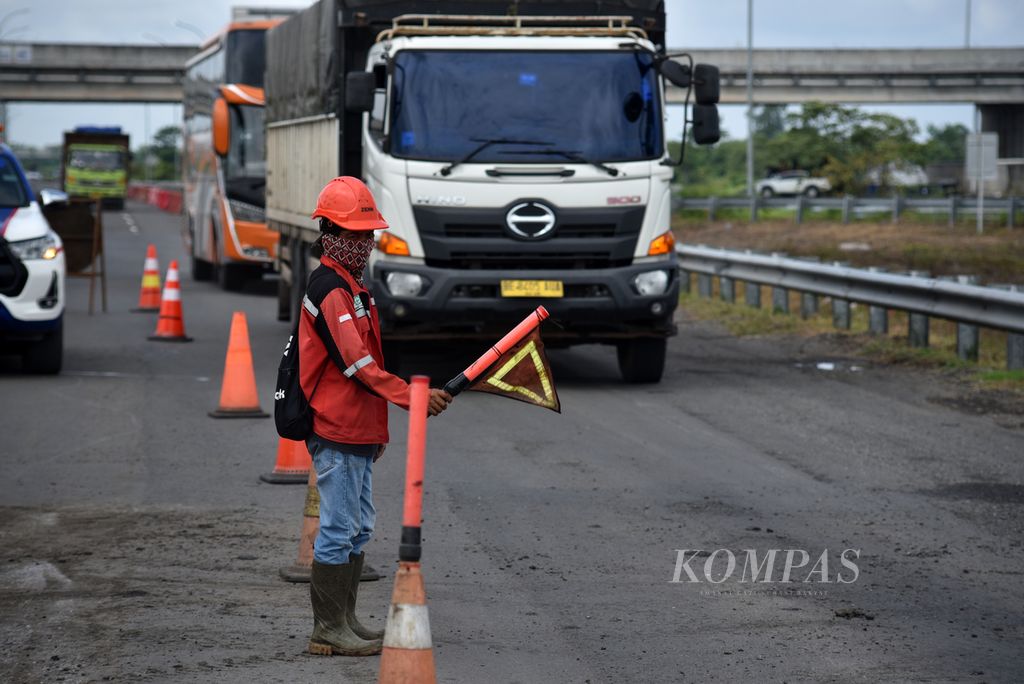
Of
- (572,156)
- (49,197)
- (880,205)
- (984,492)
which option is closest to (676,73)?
(572,156)

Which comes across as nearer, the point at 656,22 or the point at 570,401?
the point at 570,401

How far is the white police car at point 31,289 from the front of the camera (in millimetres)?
13961

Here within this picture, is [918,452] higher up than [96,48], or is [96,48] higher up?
[96,48]

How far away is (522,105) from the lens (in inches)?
531

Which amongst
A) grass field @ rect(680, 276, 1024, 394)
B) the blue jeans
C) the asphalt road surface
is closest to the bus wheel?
grass field @ rect(680, 276, 1024, 394)

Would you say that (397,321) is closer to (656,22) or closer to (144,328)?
(656,22)

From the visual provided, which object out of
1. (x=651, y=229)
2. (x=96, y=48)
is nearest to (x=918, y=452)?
(x=651, y=229)

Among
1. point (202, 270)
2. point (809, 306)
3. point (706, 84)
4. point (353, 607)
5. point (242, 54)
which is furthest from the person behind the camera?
point (202, 270)

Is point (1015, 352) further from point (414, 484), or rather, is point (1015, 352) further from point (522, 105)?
point (414, 484)

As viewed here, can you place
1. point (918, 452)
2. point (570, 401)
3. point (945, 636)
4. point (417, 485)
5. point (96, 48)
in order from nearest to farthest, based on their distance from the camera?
point (417, 485) < point (945, 636) < point (918, 452) < point (570, 401) < point (96, 48)

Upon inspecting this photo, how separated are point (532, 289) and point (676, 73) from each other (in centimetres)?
214

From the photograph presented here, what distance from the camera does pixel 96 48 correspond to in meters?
79.3

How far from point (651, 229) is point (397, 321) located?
2.21 meters

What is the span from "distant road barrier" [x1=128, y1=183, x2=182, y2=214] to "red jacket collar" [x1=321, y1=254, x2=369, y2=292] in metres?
60.2
